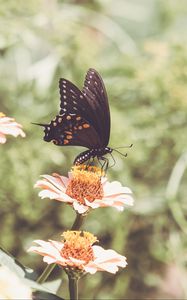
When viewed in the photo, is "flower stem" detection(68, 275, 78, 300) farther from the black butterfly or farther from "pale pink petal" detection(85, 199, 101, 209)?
the black butterfly

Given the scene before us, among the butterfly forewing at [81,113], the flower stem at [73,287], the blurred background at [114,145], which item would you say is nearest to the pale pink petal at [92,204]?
the flower stem at [73,287]

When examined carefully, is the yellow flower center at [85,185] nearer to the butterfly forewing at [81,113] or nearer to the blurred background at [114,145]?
the butterfly forewing at [81,113]

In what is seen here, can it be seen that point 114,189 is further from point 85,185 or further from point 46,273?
point 46,273

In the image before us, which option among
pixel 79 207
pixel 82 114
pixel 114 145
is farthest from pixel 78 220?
pixel 114 145

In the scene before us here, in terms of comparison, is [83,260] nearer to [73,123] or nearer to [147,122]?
[73,123]

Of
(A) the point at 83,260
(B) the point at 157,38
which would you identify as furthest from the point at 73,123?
(B) the point at 157,38

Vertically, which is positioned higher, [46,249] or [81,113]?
[81,113]
